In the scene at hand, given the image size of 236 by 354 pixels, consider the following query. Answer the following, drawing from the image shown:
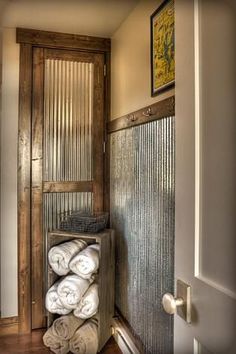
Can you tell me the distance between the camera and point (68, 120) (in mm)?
2691

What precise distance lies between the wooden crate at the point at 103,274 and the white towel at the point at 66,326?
0.13m

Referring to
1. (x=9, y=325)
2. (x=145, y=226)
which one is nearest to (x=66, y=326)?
(x=9, y=325)

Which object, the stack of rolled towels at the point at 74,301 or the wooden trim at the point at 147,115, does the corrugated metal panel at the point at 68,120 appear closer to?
the wooden trim at the point at 147,115

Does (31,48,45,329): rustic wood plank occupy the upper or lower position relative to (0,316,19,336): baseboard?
upper

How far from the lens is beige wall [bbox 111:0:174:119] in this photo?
196cm

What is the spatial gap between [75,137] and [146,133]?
3.07ft

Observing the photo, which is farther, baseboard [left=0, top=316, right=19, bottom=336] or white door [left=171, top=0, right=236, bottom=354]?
baseboard [left=0, top=316, right=19, bottom=336]

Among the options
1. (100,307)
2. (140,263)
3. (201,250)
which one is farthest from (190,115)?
(100,307)

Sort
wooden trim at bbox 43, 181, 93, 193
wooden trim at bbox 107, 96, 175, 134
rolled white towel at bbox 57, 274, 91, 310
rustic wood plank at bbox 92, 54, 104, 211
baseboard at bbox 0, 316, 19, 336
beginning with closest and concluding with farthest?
1. wooden trim at bbox 107, 96, 175, 134
2. rolled white towel at bbox 57, 274, 91, 310
3. baseboard at bbox 0, 316, 19, 336
4. wooden trim at bbox 43, 181, 93, 193
5. rustic wood plank at bbox 92, 54, 104, 211

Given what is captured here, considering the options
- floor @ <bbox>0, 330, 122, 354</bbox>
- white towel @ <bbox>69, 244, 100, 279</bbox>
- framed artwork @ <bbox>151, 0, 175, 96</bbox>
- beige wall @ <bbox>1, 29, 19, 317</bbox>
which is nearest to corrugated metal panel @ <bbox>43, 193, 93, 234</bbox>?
beige wall @ <bbox>1, 29, 19, 317</bbox>

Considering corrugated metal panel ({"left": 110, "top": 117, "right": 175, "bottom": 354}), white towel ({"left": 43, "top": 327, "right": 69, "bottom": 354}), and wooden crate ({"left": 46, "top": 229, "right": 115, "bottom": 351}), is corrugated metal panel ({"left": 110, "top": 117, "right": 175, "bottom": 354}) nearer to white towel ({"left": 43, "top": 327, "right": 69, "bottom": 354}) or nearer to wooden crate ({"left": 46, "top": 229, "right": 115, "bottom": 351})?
wooden crate ({"left": 46, "top": 229, "right": 115, "bottom": 351})

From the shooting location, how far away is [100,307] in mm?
2219

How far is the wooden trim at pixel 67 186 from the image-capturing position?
8.62 ft

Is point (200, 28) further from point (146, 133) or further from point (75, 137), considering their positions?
point (75, 137)
